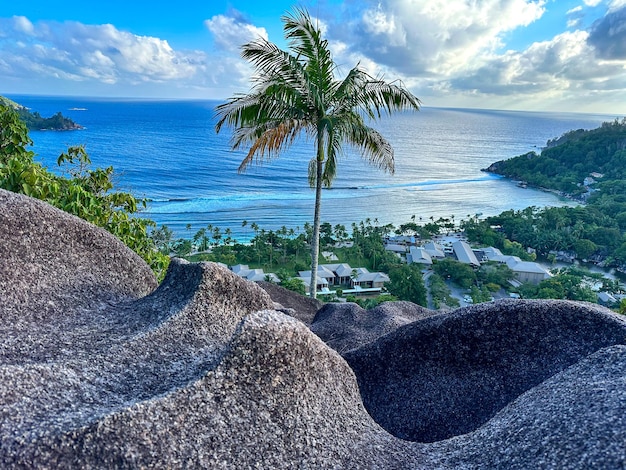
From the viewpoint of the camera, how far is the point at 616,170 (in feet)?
208

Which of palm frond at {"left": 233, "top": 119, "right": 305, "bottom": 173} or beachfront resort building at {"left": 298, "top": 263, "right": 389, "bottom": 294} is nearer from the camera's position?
palm frond at {"left": 233, "top": 119, "right": 305, "bottom": 173}

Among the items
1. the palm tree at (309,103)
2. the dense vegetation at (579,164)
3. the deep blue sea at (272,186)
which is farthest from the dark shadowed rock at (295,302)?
the dense vegetation at (579,164)

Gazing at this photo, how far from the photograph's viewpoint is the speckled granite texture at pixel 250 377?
3312 millimetres

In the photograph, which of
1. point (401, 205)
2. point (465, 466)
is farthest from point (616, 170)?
point (465, 466)

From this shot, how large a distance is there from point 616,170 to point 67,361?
76.5m

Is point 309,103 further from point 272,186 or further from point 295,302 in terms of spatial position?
point 272,186

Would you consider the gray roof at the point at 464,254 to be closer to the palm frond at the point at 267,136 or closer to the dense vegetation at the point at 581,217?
the dense vegetation at the point at 581,217

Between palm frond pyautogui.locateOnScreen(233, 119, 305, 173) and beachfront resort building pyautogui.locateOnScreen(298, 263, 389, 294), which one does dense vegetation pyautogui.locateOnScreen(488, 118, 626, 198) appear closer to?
beachfront resort building pyautogui.locateOnScreen(298, 263, 389, 294)

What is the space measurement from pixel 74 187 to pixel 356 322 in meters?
5.96

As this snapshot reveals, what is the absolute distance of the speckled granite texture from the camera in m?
3.31

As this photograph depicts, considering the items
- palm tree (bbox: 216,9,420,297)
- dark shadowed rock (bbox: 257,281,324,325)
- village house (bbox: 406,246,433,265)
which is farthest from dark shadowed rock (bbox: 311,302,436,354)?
village house (bbox: 406,246,433,265)

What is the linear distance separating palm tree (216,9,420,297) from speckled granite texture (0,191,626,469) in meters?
3.98

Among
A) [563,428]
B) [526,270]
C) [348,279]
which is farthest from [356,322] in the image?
[526,270]

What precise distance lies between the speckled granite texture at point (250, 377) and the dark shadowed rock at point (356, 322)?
451 millimetres
